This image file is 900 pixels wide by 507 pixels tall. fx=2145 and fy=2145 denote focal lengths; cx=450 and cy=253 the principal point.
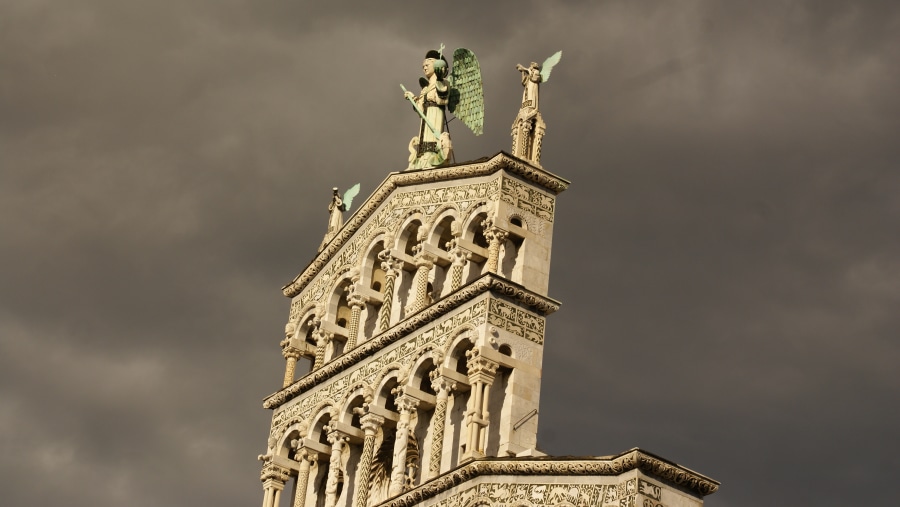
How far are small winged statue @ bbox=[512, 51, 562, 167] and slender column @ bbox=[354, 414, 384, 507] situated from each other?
258 inches

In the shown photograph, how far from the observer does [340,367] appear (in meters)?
48.0

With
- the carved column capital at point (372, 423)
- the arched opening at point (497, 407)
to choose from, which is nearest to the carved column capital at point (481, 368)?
the arched opening at point (497, 407)

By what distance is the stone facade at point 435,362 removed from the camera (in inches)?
1615

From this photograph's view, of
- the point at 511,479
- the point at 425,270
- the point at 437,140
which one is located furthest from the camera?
the point at 437,140

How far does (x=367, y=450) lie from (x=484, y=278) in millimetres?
4870

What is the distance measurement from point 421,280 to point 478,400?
507cm

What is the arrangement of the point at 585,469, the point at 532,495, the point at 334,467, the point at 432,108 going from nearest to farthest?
1. the point at 585,469
2. the point at 532,495
3. the point at 334,467
4. the point at 432,108

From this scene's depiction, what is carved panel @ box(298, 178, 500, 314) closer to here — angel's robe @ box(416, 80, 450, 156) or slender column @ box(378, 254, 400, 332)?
slender column @ box(378, 254, 400, 332)

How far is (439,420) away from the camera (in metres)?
43.8

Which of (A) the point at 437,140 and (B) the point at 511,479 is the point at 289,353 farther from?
(B) the point at 511,479

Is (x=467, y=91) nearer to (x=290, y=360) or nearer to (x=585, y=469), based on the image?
(x=290, y=360)

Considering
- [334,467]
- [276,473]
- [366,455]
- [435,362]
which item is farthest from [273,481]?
[435,362]

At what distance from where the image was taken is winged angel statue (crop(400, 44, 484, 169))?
50.3m

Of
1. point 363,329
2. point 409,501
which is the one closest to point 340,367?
point 363,329
